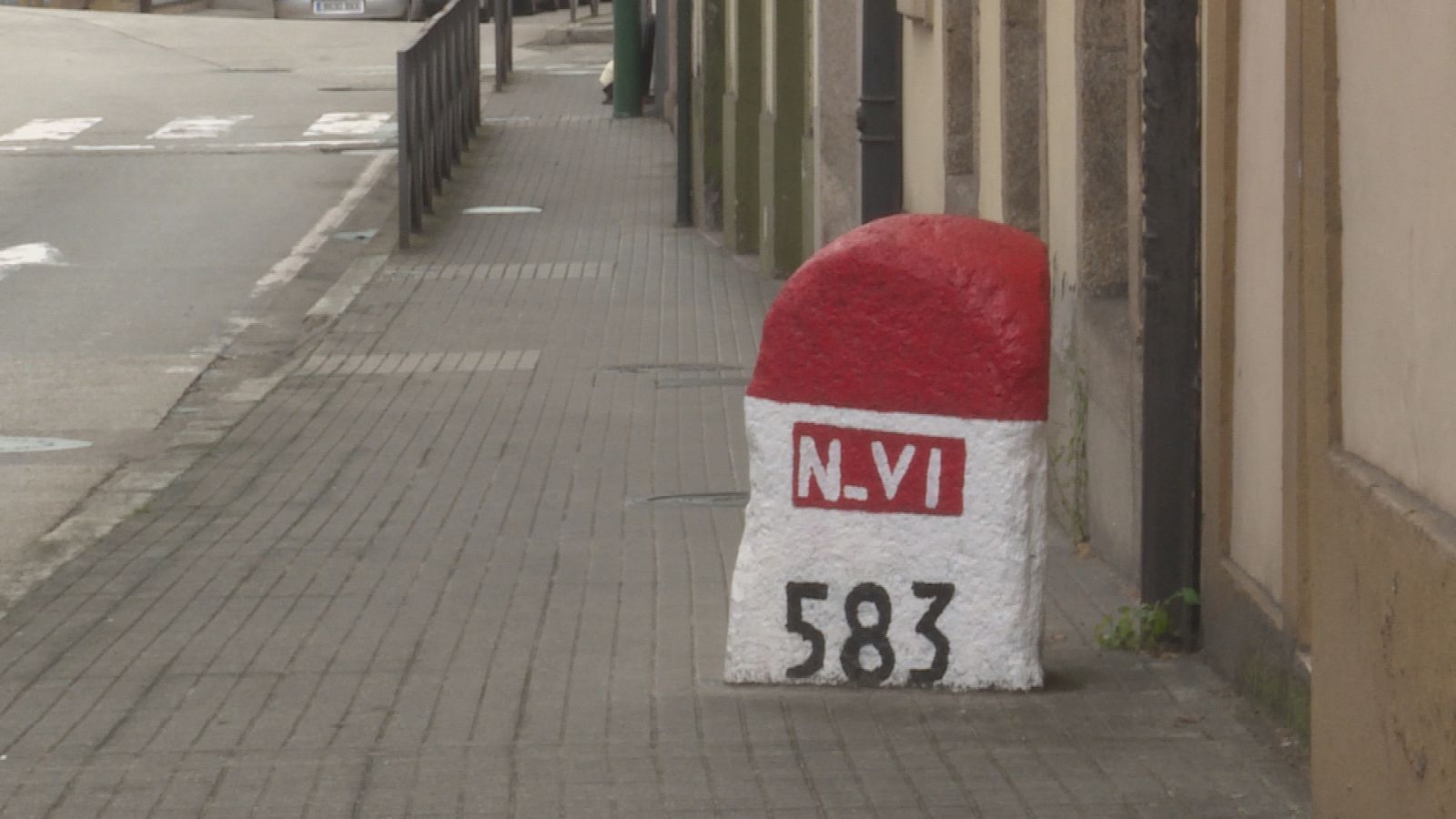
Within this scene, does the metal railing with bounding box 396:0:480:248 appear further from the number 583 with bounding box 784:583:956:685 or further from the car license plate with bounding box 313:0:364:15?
the car license plate with bounding box 313:0:364:15

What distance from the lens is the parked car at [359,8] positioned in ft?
138

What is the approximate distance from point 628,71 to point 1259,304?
2217cm

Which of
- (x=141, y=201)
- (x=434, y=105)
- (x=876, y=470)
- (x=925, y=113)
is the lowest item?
(x=876, y=470)

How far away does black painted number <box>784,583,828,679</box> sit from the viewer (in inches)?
250

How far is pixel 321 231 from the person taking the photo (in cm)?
1939

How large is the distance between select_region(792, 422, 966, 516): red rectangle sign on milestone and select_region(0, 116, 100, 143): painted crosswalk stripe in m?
19.5

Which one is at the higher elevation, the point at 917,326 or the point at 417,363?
the point at 917,326

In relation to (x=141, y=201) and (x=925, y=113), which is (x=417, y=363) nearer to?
(x=925, y=113)

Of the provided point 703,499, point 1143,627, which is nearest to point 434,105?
point 703,499

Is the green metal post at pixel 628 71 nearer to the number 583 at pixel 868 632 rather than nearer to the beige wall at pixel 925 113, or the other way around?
the beige wall at pixel 925 113

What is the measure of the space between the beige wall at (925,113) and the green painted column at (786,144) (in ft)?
13.6

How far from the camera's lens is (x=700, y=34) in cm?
2109

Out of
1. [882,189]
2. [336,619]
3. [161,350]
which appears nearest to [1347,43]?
[336,619]

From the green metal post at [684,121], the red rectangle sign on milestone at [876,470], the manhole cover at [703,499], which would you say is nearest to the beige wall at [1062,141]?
the manhole cover at [703,499]
